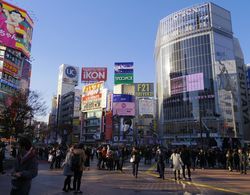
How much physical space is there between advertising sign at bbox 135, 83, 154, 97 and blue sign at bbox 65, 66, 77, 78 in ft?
116

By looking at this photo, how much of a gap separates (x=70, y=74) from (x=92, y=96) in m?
27.9

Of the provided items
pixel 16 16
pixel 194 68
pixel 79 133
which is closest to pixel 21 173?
pixel 16 16

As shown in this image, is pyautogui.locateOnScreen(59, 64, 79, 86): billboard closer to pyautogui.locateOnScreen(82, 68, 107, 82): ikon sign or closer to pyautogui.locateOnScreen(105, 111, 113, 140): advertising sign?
pyautogui.locateOnScreen(82, 68, 107, 82): ikon sign

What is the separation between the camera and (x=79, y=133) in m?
97.9

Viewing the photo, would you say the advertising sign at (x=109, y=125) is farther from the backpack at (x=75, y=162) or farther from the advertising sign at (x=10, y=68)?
the backpack at (x=75, y=162)

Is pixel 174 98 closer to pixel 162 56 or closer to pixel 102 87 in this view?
pixel 162 56

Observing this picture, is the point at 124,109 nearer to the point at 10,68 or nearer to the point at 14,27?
the point at 10,68

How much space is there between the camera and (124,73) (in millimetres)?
75875

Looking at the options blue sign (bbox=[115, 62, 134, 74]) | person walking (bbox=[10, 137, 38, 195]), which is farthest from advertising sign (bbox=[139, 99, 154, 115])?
person walking (bbox=[10, 137, 38, 195])

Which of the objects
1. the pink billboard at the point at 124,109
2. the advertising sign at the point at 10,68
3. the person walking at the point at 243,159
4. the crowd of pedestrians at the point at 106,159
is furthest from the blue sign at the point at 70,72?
the person walking at the point at 243,159

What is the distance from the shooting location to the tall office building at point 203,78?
80.9m

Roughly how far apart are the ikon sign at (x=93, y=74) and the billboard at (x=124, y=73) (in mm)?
3451

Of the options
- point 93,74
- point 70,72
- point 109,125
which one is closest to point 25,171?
point 93,74

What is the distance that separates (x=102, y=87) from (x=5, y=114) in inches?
2125
